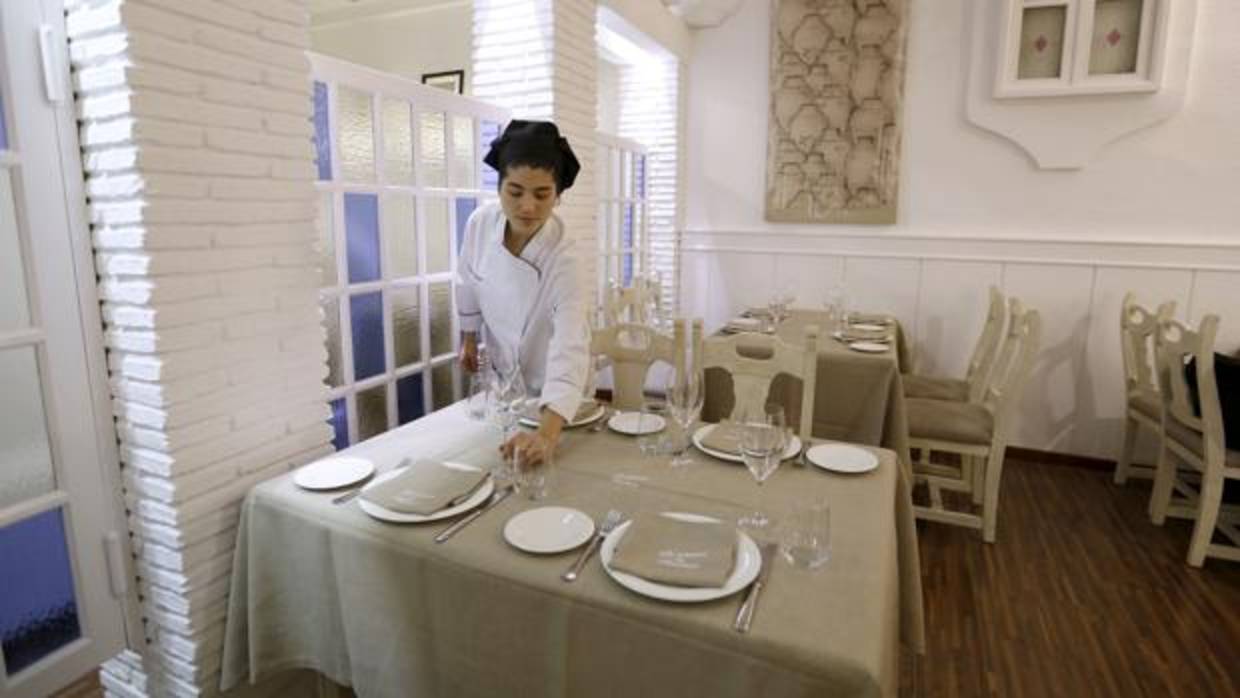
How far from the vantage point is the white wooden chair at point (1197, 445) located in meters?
2.45

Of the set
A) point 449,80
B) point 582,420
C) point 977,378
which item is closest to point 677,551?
point 582,420

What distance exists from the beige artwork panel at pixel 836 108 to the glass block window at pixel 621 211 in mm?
848

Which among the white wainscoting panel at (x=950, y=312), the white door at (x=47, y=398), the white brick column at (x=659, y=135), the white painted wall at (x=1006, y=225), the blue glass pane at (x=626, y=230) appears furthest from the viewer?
the white brick column at (x=659, y=135)

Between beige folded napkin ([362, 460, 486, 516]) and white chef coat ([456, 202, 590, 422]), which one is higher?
white chef coat ([456, 202, 590, 422])

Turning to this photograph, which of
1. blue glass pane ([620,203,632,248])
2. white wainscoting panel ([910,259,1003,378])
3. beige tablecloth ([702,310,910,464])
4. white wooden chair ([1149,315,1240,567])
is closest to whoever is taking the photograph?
white wooden chair ([1149,315,1240,567])

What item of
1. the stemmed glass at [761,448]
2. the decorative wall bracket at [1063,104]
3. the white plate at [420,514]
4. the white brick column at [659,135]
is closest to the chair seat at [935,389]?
the decorative wall bracket at [1063,104]

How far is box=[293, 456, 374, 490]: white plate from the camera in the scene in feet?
4.76

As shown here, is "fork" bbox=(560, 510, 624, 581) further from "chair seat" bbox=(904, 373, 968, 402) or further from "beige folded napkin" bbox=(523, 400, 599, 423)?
"chair seat" bbox=(904, 373, 968, 402)

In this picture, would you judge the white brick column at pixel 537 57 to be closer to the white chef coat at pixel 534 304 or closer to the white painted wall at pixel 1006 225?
the white chef coat at pixel 534 304

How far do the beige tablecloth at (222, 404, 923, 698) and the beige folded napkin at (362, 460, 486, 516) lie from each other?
0.16ft

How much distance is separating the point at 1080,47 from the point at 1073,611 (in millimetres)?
2731

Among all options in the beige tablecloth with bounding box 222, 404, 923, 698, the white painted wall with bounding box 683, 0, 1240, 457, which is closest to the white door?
the beige tablecloth with bounding box 222, 404, 923, 698

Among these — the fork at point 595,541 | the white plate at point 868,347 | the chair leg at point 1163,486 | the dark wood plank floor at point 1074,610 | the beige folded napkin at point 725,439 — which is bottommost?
the dark wood plank floor at point 1074,610

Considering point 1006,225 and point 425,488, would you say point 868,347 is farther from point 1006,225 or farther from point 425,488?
point 425,488
